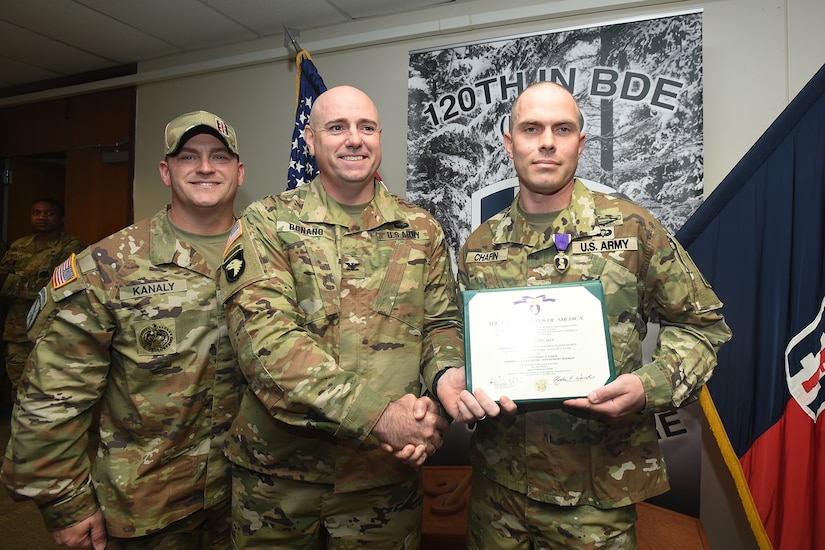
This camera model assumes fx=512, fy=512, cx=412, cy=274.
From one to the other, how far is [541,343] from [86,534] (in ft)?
4.72

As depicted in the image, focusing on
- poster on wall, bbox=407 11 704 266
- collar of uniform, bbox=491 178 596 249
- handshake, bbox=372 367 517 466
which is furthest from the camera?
poster on wall, bbox=407 11 704 266

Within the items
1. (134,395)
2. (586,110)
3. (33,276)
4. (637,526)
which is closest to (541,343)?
(134,395)

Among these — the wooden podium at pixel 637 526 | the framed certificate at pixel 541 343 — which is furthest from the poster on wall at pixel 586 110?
the framed certificate at pixel 541 343

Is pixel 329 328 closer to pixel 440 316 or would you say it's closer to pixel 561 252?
pixel 440 316

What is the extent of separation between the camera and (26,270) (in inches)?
175

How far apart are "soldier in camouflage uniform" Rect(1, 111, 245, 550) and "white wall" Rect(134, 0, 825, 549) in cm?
175

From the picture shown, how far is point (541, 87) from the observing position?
1.47 metres

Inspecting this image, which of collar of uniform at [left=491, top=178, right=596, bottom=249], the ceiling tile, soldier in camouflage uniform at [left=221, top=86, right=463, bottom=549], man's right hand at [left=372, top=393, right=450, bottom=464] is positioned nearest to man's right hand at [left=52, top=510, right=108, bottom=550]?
soldier in camouflage uniform at [left=221, top=86, right=463, bottom=549]

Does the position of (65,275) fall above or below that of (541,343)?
above

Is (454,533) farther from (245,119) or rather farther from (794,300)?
(245,119)

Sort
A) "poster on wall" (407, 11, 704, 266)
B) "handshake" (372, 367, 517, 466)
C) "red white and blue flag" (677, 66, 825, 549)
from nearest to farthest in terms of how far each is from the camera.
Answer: "handshake" (372, 367, 517, 466) < "red white and blue flag" (677, 66, 825, 549) < "poster on wall" (407, 11, 704, 266)

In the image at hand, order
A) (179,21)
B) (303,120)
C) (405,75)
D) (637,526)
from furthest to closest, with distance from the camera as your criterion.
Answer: (179,21) < (405,75) < (303,120) < (637,526)

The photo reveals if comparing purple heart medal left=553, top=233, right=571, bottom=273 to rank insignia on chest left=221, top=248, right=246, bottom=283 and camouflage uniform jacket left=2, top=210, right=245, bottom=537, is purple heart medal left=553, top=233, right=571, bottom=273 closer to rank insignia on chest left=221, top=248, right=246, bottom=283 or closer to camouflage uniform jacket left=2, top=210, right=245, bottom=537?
rank insignia on chest left=221, top=248, right=246, bottom=283

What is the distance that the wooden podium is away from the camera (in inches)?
87.7
